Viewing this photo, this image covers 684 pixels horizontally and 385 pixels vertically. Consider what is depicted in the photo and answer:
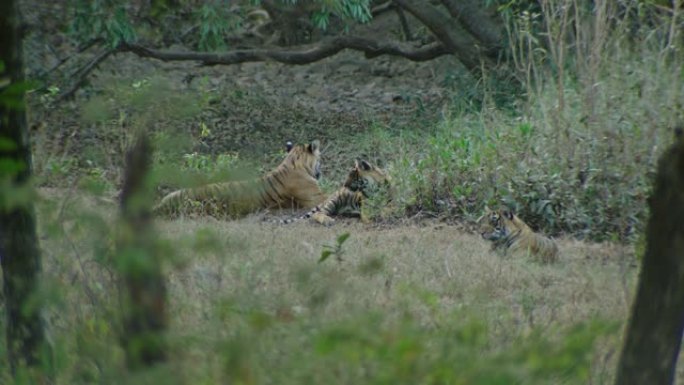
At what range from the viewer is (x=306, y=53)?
55.1 ft

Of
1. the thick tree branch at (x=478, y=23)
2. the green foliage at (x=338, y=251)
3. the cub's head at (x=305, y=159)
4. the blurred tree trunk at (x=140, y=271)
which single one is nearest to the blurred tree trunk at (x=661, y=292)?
the green foliage at (x=338, y=251)

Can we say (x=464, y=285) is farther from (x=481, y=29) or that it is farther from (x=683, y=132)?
(x=481, y=29)

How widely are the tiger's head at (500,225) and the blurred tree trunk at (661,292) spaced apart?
4070mm

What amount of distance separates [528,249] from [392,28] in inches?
493

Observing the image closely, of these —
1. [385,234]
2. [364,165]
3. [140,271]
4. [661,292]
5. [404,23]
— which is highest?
[140,271]

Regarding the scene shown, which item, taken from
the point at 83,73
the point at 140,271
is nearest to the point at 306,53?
the point at 83,73

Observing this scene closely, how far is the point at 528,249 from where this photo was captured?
8.13 metres

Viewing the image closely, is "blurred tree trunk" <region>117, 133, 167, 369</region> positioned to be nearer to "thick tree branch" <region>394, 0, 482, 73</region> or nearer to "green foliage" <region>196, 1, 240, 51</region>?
"green foliage" <region>196, 1, 240, 51</region>

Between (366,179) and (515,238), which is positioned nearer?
(515,238)

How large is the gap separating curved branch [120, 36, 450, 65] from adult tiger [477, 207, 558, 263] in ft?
26.3

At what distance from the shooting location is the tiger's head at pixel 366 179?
1070 centimetres

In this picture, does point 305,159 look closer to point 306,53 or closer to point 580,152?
point 580,152

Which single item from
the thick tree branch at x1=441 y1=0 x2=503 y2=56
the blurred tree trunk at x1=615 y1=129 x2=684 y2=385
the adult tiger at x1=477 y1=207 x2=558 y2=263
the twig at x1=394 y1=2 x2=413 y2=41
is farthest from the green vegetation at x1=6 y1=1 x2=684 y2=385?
the twig at x1=394 y1=2 x2=413 y2=41

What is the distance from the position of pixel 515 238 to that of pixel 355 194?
2739 millimetres
